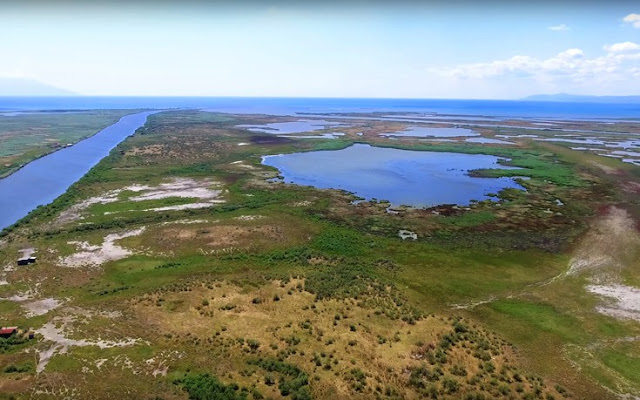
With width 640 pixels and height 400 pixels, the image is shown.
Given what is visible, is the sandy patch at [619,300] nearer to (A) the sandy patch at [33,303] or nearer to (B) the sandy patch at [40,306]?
(B) the sandy patch at [40,306]

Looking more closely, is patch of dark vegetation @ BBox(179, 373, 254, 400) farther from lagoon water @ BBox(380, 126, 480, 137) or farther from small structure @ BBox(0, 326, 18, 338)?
lagoon water @ BBox(380, 126, 480, 137)

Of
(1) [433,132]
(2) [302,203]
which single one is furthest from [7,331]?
(1) [433,132]

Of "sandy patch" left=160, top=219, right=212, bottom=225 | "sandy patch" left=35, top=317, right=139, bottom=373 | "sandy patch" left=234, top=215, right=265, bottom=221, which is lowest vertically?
"sandy patch" left=35, top=317, right=139, bottom=373

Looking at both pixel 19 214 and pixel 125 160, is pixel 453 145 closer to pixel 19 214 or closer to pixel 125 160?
pixel 125 160

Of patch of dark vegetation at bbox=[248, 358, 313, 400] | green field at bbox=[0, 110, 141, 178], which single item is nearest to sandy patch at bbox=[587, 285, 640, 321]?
patch of dark vegetation at bbox=[248, 358, 313, 400]

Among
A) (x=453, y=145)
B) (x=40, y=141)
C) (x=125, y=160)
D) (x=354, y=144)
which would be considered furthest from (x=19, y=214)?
(x=453, y=145)
